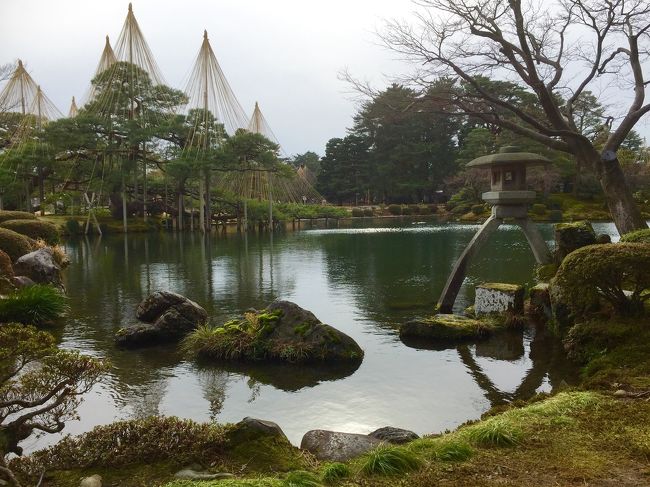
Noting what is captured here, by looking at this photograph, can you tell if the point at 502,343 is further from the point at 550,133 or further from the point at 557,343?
the point at 550,133

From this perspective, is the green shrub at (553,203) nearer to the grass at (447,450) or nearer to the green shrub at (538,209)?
the green shrub at (538,209)

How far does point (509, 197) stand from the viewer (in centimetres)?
1070

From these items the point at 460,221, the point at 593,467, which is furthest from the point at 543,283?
the point at 460,221

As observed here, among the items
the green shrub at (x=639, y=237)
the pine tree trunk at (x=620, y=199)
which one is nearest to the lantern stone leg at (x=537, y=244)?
the green shrub at (x=639, y=237)

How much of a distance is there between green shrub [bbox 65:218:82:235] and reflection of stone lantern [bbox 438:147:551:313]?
32743mm

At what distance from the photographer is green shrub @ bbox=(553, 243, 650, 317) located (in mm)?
6539

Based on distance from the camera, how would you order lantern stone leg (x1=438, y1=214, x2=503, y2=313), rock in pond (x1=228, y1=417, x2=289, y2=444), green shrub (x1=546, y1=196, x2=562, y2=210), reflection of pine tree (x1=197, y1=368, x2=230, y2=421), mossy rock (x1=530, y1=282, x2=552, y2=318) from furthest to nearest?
green shrub (x1=546, y1=196, x2=562, y2=210), lantern stone leg (x1=438, y1=214, x2=503, y2=313), mossy rock (x1=530, y1=282, x2=552, y2=318), reflection of pine tree (x1=197, y1=368, x2=230, y2=421), rock in pond (x1=228, y1=417, x2=289, y2=444)

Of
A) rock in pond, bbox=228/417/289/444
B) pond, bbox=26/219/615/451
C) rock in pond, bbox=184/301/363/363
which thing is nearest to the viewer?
rock in pond, bbox=228/417/289/444

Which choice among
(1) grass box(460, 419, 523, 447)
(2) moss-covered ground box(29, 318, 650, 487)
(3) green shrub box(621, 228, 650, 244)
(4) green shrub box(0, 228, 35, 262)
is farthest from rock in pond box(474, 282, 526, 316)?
(4) green shrub box(0, 228, 35, 262)

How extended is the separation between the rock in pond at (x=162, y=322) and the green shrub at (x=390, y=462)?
6655mm

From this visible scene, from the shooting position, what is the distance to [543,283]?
1041 centimetres

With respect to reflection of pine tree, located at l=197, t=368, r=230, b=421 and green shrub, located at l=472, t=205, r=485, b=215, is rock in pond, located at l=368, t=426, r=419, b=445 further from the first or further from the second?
green shrub, located at l=472, t=205, r=485, b=215

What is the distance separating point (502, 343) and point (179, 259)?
1652 centimetres

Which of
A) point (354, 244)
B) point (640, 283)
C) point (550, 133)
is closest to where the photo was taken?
point (640, 283)
